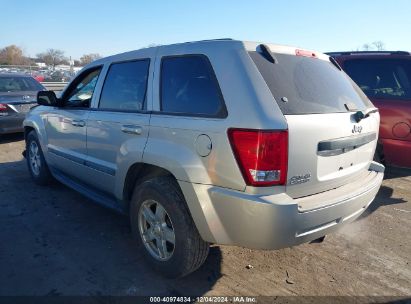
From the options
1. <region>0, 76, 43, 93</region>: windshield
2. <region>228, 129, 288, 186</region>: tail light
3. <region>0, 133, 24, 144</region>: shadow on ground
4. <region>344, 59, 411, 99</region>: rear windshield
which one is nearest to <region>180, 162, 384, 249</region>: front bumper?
<region>228, 129, 288, 186</region>: tail light

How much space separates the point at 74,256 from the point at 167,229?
1.04 metres

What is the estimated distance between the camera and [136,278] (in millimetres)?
3041

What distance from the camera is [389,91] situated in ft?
16.7

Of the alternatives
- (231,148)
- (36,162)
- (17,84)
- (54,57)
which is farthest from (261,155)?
(54,57)

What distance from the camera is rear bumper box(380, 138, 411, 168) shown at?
15.3ft

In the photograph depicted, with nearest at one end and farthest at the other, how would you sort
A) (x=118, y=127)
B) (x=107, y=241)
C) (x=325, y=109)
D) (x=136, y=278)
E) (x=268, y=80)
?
(x=268, y=80) → (x=325, y=109) → (x=136, y=278) → (x=118, y=127) → (x=107, y=241)

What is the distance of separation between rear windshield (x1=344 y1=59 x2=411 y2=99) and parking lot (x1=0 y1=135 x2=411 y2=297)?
1.68 m

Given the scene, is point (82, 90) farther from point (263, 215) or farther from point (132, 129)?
point (263, 215)

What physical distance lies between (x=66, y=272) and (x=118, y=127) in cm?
136

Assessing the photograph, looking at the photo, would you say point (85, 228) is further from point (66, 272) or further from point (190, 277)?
point (190, 277)

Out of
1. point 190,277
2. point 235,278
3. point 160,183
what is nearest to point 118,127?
point 160,183

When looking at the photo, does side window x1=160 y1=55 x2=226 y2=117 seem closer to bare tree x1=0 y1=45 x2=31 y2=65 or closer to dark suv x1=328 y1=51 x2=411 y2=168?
dark suv x1=328 y1=51 x2=411 y2=168

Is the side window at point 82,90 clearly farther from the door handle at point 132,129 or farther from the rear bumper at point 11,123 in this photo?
the rear bumper at point 11,123

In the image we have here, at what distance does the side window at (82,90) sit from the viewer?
13.4 feet
